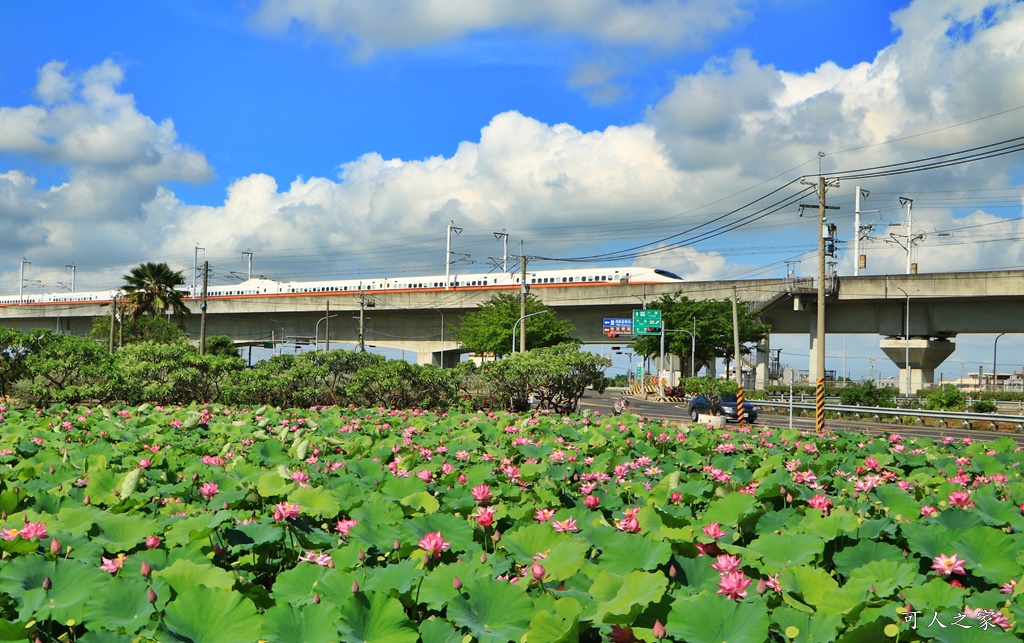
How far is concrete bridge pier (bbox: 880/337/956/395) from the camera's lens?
4500 cm

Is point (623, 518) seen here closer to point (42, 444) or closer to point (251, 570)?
point (251, 570)

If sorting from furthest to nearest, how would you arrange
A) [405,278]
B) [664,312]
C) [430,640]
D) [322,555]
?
[405,278] < [664,312] < [322,555] < [430,640]

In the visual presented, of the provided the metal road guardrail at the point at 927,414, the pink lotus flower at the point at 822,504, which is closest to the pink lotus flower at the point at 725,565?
the pink lotus flower at the point at 822,504

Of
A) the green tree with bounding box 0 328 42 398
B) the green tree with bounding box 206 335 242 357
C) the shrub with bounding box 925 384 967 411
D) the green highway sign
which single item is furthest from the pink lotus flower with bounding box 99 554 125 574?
the green tree with bounding box 206 335 242 357

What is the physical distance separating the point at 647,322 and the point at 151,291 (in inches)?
1108

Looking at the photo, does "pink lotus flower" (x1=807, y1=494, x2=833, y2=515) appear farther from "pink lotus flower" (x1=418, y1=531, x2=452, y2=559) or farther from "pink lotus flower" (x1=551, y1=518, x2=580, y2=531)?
"pink lotus flower" (x1=418, y1=531, x2=452, y2=559)

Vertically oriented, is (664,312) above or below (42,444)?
above

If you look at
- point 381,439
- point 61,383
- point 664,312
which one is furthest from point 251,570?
point 664,312

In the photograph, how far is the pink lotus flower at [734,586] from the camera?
2588 millimetres

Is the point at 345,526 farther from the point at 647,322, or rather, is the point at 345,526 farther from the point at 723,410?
the point at 647,322

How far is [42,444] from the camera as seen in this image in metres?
6.81

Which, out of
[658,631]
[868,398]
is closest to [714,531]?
[658,631]

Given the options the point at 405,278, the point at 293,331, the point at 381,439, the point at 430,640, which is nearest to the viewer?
the point at 430,640

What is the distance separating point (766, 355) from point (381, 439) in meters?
58.0
